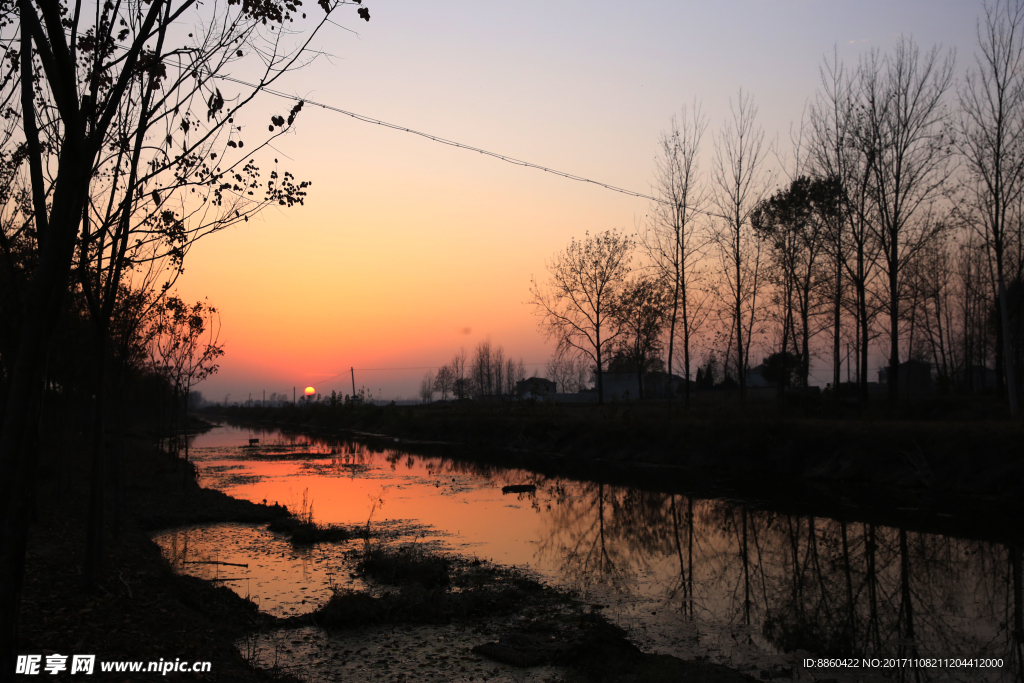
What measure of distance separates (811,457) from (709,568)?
13.4 metres

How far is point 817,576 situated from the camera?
36.3ft

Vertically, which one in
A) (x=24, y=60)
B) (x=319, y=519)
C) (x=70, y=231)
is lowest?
(x=319, y=519)

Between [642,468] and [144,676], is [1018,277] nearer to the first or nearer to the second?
[642,468]

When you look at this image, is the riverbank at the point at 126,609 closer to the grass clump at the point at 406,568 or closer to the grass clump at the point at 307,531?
the grass clump at the point at 406,568

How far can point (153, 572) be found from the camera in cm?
962

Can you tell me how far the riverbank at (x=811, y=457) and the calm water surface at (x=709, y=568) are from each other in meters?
2.27

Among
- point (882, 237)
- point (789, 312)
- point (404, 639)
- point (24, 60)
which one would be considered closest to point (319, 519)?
point (404, 639)

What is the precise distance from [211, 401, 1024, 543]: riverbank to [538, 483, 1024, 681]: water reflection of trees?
92.9 inches

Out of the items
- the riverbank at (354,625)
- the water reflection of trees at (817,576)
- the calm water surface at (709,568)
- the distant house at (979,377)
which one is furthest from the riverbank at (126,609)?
the distant house at (979,377)

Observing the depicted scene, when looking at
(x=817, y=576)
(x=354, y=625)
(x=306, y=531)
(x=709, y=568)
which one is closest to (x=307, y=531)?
(x=306, y=531)

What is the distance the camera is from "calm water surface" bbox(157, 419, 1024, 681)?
7984 millimetres

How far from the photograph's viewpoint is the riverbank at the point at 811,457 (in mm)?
16828

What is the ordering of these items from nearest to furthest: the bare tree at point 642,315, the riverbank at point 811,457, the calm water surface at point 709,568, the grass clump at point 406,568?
1. the calm water surface at point 709,568
2. the grass clump at point 406,568
3. the riverbank at point 811,457
4. the bare tree at point 642,315

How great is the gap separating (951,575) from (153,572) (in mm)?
12544
